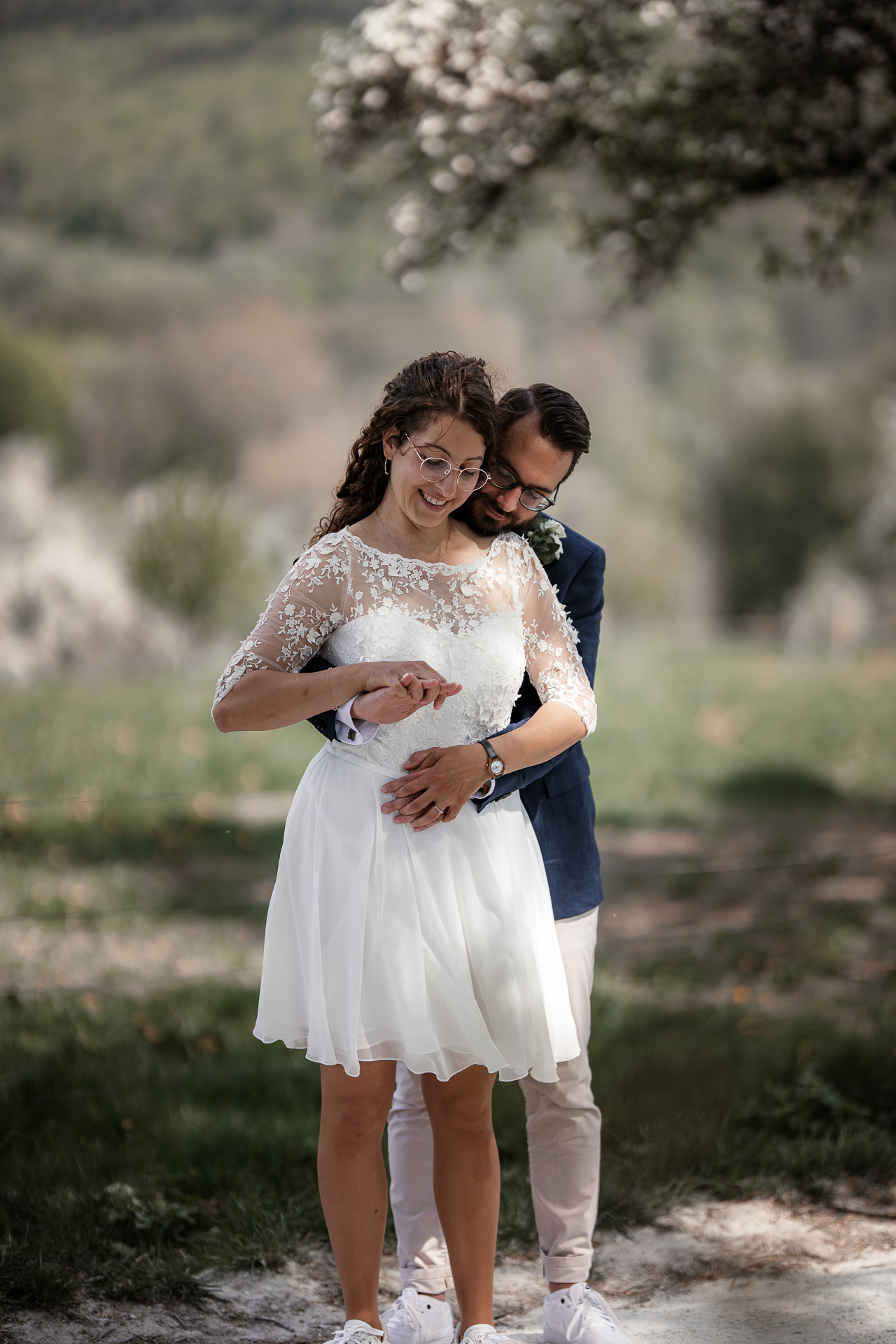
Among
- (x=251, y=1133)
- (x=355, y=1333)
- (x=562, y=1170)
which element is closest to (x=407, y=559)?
(x=562, y=1170)

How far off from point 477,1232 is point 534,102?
4405 mm

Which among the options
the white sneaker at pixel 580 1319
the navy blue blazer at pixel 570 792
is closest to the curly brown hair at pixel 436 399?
the navy blue blazer at pixel 570 792

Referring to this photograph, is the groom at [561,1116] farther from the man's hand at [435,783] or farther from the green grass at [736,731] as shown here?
the green grass at [736,731]

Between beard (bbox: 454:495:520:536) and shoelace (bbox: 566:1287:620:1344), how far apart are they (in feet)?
5.05

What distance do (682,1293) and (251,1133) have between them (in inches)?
48.2

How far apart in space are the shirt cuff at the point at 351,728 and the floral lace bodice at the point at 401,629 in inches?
1.6

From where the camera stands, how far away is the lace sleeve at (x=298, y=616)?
2.10 metres

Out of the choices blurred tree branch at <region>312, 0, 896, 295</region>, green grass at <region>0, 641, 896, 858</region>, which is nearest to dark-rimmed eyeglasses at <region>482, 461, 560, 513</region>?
blurred tree branch at <region>312, 0, 896, 295</region>

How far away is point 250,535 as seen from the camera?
15812mm

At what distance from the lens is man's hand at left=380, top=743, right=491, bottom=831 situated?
208 cm

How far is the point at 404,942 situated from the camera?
2.08 metres

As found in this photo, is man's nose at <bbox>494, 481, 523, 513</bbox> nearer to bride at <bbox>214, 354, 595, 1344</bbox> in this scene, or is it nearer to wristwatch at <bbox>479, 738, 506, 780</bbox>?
bride at <bbox>214, 354, 595, 1344</bbox>

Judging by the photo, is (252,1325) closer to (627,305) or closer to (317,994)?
(317,994)

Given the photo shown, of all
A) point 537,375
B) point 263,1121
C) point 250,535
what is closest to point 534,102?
point 263,1121
